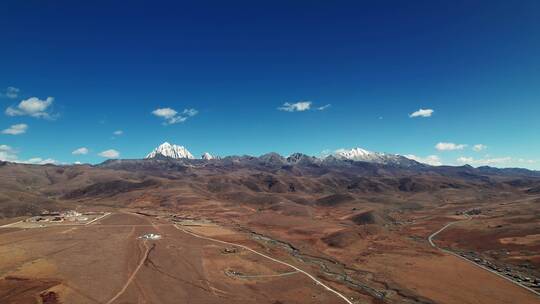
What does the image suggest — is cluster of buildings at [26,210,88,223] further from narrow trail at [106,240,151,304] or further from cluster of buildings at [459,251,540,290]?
cluster of buildings at [459,251,540,290]

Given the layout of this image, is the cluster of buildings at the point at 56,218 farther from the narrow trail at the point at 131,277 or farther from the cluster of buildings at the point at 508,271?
the cluster of buildings at the point at 508,271

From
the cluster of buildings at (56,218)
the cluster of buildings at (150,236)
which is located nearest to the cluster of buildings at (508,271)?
the cluster of buildings at (150,236)

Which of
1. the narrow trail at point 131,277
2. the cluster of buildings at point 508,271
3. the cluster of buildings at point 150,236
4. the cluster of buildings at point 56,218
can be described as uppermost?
the cluster of buildings at point 56,218

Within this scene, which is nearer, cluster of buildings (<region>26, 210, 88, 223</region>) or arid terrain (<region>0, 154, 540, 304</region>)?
arid terrain (<region>0, 154, 540, 304</region>)

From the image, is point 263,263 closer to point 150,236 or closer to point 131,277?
point 131,277

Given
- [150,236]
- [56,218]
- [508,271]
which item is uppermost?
[56,218]

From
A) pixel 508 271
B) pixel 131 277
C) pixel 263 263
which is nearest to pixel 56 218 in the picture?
pixel 131 277

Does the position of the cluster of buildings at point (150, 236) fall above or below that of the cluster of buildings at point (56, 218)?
below

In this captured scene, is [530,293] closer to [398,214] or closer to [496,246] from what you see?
[496,246]

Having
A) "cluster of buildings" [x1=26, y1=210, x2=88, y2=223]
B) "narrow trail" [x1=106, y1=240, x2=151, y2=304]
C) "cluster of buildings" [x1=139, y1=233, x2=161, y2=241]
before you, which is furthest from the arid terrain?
"cluster of buildings" [x1=26, y1=210, x2=88, y2=223]

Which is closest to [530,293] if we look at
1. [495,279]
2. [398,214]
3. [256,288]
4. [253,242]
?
[495,279]

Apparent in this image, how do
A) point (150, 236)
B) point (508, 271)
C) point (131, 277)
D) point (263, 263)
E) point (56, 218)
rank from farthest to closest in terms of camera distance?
point (56, 218), point (150, 236), point (263, 263), point (508, 271), point (131, 277)
